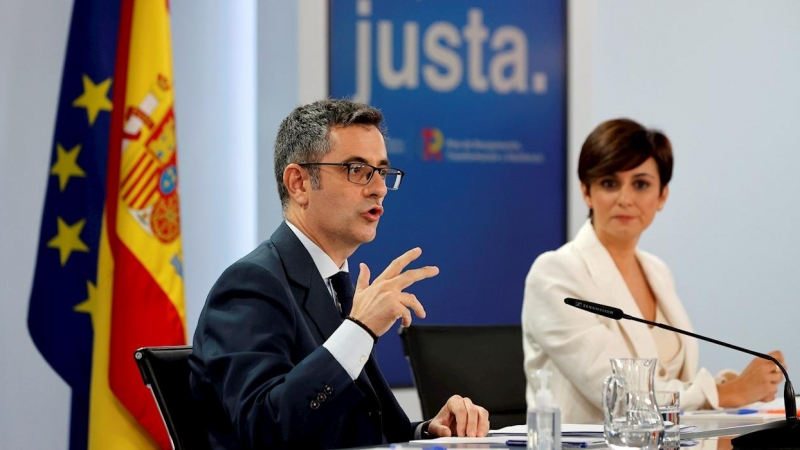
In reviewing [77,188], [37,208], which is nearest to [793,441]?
[77,188]

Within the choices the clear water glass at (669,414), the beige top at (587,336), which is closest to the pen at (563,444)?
the clear water glass at (669,414)

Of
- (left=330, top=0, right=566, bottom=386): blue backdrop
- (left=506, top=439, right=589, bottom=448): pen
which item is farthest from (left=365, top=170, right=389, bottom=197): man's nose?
(left=330, top=0, right=566, bottom=386): blue backdrop

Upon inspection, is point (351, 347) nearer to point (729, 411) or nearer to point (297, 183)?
point (297, 183)

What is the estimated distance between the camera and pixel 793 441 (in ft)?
6.48

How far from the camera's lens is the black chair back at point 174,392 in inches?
79.1

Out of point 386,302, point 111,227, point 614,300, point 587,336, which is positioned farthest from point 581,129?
point 386,302

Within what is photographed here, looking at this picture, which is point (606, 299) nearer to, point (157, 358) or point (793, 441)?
point (793, 441)

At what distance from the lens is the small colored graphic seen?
13.9 ft

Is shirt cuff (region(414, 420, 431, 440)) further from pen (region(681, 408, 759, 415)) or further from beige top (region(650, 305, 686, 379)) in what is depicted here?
beige top (region(650, 305, 686, 379))

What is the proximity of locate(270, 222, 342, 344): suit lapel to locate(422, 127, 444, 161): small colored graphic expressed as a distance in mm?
2051

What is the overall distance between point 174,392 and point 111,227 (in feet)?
5.29

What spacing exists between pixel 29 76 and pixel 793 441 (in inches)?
119

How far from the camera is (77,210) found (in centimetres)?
360

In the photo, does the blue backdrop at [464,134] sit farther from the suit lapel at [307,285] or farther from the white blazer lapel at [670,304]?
the suit lapel at [307,285]
